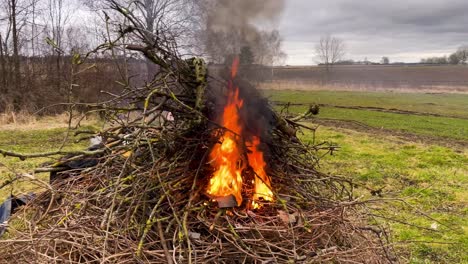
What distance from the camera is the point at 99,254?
270 cm

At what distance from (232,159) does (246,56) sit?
861 mm

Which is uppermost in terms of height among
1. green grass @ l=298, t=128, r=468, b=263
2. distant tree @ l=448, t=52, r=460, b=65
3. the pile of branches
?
distant tree @ l=448, t=52, r=460, b=65

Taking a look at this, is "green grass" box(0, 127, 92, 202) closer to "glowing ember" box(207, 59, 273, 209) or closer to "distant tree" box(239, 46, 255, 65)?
"glowing ember" box(207, 59, 273, 209)

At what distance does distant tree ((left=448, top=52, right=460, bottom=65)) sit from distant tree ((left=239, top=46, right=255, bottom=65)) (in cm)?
5815

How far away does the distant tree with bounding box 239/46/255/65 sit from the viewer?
2939 mm

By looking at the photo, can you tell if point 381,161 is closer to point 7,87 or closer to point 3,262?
point 3,262

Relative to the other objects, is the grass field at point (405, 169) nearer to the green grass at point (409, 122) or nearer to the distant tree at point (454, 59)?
the green grass at point (409, 122)

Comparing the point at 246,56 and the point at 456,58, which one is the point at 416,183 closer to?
the point at 246,56

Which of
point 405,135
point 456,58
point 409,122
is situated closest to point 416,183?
point 405,135

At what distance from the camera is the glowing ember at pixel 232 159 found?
2.97m

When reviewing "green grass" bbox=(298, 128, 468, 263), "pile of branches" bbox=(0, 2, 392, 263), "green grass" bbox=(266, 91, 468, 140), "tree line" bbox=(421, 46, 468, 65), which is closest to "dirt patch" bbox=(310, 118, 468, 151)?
"green grass" bbox=(266, 91, 468, 140)

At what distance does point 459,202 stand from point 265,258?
4.88 metres

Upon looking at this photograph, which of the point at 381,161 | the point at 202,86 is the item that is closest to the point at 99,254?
the point at 202,86

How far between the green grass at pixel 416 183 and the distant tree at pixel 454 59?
4822 cm
